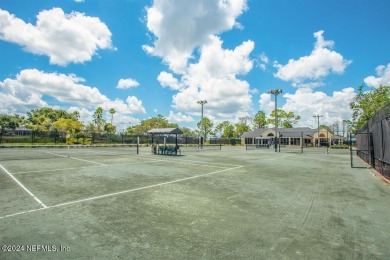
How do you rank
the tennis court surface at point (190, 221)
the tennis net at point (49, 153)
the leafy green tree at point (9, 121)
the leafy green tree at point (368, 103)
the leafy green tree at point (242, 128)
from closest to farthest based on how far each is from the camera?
1. the tennis court surface at point (190, 221)
2. the tennis net at point (49, 153)
3. the leafy green tree at point (368, 103)
4. the leafy green tree at point (9, 121)
5. the leafy green tree at point (242, 128)

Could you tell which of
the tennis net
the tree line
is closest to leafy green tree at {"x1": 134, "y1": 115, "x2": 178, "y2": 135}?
the tree line

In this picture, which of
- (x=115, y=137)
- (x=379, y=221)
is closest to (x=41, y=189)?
(x=379, y=221)

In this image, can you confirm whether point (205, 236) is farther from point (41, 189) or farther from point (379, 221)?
point (41, 189)

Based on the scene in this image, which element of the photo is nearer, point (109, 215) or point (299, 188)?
point (109, 215)

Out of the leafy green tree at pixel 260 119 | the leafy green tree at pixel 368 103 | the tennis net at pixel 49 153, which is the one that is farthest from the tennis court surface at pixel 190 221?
the leafy green tree at pixel 260 119

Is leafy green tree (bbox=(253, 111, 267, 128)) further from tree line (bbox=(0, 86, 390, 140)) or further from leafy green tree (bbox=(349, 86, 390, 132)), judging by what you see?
leafy green tree (bbox=(349, 86, 390, 132))

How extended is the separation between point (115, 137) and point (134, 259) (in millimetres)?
49489

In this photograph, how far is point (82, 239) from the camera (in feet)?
13.6

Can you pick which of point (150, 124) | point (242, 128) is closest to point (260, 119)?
point (242, 128)

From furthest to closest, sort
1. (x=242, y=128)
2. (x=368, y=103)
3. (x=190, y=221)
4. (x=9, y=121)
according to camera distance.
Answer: (x=242, y=128), (x=9, y=121), (x=368, y=103), (x=190, y=221)

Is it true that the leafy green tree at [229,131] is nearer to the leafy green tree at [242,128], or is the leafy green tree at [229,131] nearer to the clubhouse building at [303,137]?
the leafy green tree at [242,128]

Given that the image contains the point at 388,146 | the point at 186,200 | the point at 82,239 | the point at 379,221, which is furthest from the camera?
the point at 388,146

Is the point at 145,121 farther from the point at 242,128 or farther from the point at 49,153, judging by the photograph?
the point at 49,153

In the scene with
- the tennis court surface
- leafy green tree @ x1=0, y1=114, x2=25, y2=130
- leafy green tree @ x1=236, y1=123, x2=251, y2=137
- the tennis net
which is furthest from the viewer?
leafy green tree @ x1=236, y1=123, x2=251, y2=137
